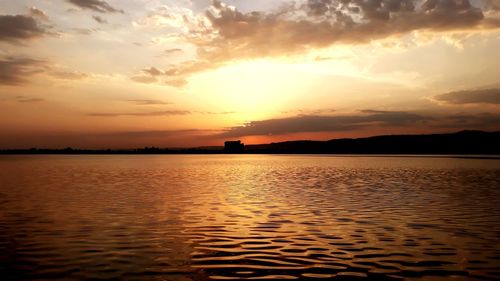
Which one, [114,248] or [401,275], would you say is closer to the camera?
[401,275]

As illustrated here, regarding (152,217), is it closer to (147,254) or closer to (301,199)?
(147,254)

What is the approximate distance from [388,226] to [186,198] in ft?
69.6

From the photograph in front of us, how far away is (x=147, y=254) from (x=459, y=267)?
1260 centimetres

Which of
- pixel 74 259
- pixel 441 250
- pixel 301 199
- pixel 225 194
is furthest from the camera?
pixel 225 194

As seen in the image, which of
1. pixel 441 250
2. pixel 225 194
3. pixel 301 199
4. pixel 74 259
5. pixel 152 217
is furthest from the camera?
pixel 225 194

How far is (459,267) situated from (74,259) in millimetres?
15225

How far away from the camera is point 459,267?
17641mm

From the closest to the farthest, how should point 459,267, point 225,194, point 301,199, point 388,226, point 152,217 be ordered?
point 459,267 → point 388,226 → point 152,217 → point 301,199 → point 225,194

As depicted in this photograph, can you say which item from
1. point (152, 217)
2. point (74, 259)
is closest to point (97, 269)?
point (74, 259)

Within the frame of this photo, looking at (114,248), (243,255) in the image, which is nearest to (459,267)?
(243,255)

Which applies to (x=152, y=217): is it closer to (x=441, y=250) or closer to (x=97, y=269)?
(x=97, y=269)

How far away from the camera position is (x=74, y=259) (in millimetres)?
18938

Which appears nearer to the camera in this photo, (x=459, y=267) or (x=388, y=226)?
(x=459, y=267)

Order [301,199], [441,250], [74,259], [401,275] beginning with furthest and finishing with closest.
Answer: [301,199] < [441,250] < [74,259] < [401,275]
